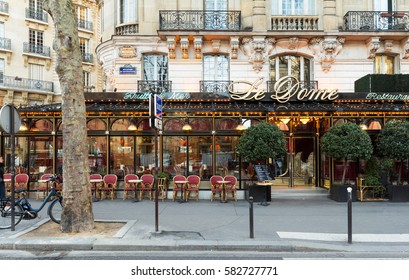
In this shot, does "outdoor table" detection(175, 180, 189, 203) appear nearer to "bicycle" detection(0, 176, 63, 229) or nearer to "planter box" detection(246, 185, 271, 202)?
"planter box" detection(246, 185, 271, 202)

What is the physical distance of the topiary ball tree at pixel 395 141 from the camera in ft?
41.1

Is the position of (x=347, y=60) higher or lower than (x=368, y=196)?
higher

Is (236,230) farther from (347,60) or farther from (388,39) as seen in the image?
(388,39)

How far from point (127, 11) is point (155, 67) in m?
3.42

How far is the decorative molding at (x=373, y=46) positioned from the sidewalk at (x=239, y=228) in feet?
25.1

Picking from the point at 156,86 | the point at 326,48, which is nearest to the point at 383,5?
the point at 326,48

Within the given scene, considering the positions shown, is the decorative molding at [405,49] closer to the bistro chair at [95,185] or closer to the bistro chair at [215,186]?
the bistro chair at [215,186]

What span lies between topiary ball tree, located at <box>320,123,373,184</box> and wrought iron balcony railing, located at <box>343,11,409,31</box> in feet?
20.1

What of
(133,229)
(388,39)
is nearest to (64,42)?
(133,229)

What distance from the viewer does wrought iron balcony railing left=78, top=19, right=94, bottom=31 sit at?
3731cm

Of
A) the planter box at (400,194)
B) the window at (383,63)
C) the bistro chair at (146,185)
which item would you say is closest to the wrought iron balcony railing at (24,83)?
the bistro chair at (146,185)

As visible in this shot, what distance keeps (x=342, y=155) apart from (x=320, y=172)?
307 cm

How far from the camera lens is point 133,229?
26.5 ft

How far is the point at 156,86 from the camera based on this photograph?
1612 centimetres
